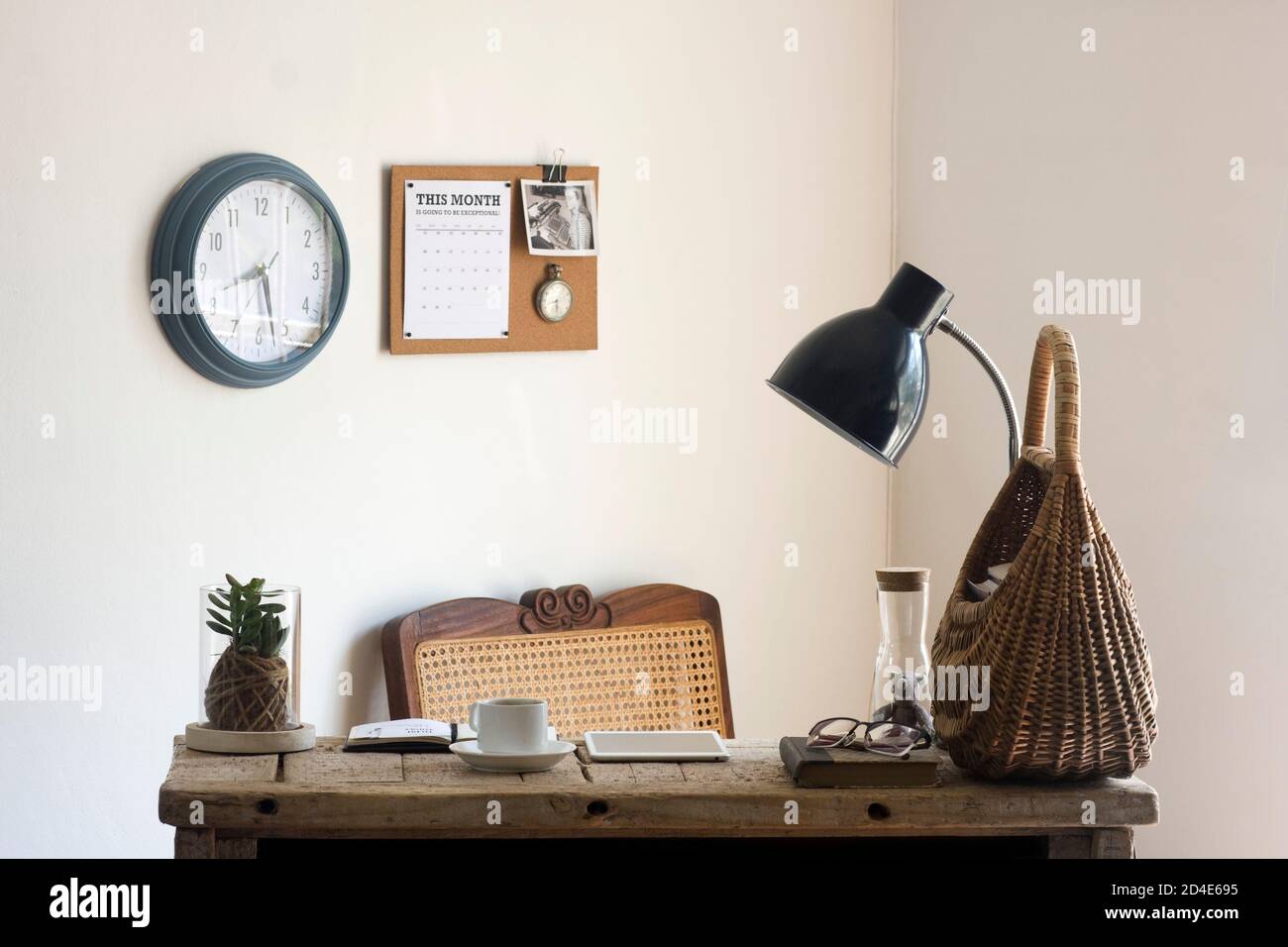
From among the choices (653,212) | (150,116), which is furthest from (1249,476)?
(150,116)

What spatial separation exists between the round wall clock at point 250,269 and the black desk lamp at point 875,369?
1.14m

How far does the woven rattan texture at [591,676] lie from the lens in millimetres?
2627

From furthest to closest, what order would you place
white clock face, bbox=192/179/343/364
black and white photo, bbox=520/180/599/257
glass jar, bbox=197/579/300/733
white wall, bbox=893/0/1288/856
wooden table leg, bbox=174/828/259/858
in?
black and white photo, bbox=520/180/599/257
white clock face, bbox=192/179/343/364
white wall, bbox=893/0/1288/856
glass jar, bbox=197/579/300/733
wooden table leg, bbox=174/828/259/858

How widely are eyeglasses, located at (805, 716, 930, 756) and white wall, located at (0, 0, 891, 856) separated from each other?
1.19m

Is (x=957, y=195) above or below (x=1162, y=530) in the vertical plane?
above

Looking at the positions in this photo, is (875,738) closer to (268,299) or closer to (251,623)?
(251,623)

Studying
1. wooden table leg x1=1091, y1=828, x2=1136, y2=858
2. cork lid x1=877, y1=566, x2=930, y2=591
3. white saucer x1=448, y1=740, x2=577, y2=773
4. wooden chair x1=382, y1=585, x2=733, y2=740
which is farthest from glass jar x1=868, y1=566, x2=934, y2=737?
wooden chair x1=382, y1=585, x2=733, y2=740

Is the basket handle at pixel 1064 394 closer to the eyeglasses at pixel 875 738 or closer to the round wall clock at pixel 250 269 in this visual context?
the eyeglasses at pixel 875 738

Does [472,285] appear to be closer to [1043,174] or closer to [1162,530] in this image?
[1043,174]

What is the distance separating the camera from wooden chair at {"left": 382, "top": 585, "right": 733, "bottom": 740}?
2.61 meters

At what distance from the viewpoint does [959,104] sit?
290 centimetres

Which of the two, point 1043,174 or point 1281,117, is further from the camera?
point 1043,174

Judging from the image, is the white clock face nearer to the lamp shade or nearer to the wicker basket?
the lamp shade

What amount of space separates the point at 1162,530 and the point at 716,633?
3.07ft
